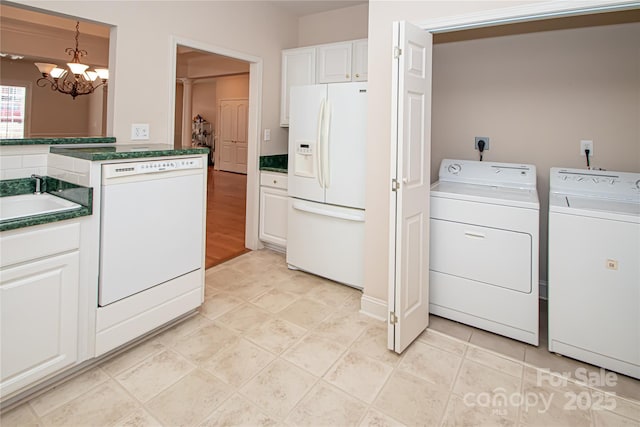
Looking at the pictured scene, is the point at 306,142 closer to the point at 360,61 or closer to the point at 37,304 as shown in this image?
the point at 360,61

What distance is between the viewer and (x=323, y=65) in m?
3.69

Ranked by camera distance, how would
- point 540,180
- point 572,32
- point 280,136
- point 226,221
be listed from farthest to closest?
point 226,221 < point 280,136 < point 540,180 < point 572,32

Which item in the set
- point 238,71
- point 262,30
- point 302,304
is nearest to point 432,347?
point 302,304

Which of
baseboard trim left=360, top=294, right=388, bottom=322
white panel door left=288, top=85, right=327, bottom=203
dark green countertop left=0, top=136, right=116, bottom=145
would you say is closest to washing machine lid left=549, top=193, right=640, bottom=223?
baseboard trim left=360, top=294, right=388, bottom=322

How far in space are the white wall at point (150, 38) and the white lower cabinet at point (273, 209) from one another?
1.14m

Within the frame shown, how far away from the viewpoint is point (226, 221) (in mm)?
5125

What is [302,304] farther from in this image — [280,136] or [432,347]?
[280,136]

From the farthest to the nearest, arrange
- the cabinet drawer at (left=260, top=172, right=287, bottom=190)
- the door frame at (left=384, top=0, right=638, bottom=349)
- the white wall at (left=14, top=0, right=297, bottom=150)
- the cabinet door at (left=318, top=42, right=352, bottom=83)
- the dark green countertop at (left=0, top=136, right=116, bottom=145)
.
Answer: the cabinet drawer at (left=260, top=172, right=287, bottom=190) → the cabinet door at (left=318, top=42, right=352, bottom=83) → the white wall at (left=14, top=0, right=297, bottom=150) → the dark green countertop at (left=0, top=136, right=116, bottom=145) → the door frame at (left=384, top=0, right=638, bottom=349)

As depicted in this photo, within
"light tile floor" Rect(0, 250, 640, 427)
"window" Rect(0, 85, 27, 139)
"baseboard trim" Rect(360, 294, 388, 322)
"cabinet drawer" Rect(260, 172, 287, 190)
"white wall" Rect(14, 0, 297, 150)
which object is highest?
"window" Rect(0, 85, 27, 139)

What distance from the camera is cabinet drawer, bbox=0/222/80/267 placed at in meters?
1.51

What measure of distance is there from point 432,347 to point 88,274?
6.53 feet

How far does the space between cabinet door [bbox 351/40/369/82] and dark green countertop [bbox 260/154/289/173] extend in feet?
3.82

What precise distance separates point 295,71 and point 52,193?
2617 mm

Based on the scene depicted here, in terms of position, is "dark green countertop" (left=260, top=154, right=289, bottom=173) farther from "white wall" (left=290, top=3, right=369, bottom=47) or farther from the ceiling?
the ceiling
